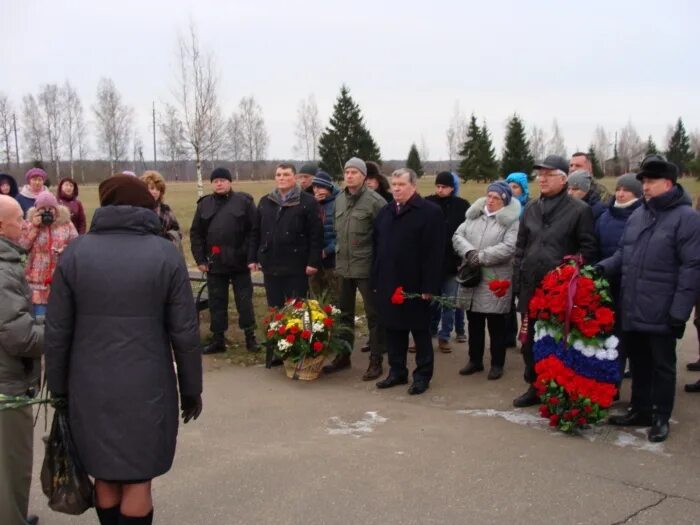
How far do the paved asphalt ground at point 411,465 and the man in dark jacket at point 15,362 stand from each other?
1.51ft

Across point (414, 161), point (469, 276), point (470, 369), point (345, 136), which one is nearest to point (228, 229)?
point (469, 276)

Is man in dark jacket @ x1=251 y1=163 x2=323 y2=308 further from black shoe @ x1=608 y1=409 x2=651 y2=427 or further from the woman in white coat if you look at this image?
black shoe @ x1=608 y1=409 x2=651 y2=427

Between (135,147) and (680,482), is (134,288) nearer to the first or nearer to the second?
(680,482)

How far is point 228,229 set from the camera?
768 centimetres

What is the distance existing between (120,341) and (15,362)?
94 cm

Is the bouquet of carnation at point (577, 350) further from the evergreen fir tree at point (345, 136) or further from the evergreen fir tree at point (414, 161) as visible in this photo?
the evergreen fir tree at point (414, 161)

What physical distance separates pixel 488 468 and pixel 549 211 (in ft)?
7.67

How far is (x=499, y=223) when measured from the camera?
6.68 meters

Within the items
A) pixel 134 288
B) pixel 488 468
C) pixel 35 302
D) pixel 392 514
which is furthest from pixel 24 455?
pixel 35 302

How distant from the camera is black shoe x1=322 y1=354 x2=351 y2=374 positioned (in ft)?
23.5

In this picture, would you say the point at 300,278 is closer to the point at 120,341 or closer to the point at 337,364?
the point at 337,364

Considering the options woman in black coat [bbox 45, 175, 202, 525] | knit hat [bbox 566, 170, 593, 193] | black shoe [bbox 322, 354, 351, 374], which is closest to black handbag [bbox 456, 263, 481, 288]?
knit hat [bbox 566, 170, 593, 193]

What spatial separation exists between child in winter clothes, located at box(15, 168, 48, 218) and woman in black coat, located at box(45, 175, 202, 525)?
7.45 meters

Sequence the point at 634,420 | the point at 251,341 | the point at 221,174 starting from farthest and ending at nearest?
the point at 251,341, the point at 221,174, the point at 634,420
